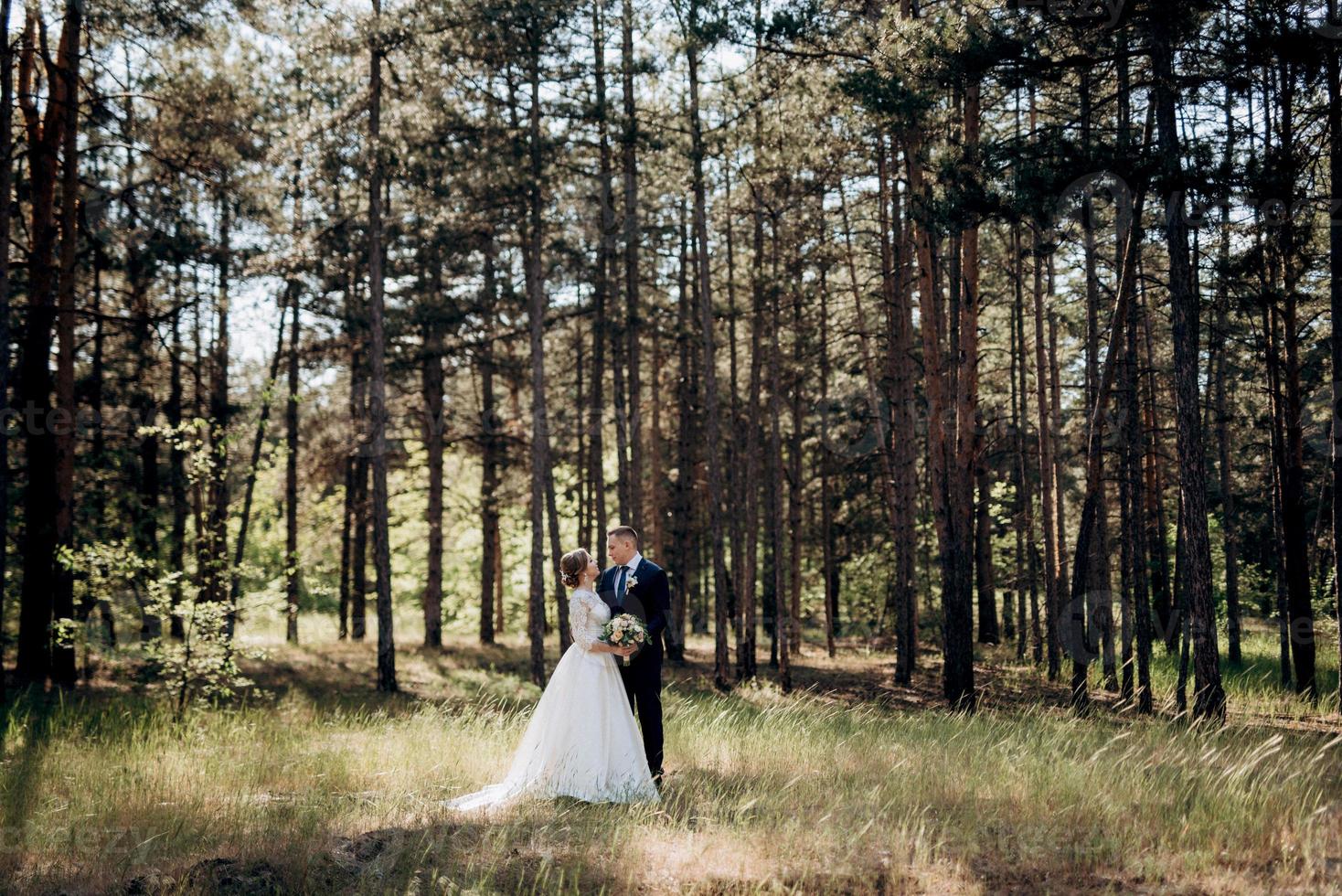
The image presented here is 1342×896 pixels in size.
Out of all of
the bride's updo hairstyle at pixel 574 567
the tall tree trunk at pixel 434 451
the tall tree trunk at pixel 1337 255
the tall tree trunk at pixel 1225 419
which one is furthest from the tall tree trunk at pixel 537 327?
the tall tree trunk at pixel 1225 419

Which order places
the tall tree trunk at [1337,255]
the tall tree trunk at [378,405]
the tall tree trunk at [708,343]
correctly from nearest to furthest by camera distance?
the tall tree trunk at [1337,255] → the tall tree trunk at [708,343] → the tall tree trunk at [378,405]

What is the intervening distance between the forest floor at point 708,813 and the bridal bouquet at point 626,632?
3.99ft

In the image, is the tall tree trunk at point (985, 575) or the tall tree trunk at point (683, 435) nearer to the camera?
the tall tree trunk at point (683, 435)

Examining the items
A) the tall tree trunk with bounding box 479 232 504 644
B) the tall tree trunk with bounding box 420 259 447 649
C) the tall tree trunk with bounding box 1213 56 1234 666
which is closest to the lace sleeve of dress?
the tall tree trunk with bounding box 1213 56 1234 666

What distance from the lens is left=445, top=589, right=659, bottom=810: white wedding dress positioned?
7.52 m

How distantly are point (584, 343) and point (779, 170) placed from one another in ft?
41.3

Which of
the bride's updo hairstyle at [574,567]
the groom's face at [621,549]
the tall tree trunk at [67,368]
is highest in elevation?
the tall tree trunk at [67,368]

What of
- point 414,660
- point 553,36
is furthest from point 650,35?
point 414,660

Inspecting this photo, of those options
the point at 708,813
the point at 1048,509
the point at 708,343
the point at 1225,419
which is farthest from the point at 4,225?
the point at 1225,419

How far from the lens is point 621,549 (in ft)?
26.6

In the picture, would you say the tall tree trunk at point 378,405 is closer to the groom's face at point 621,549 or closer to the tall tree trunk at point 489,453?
the tall tree trunk at point 489,453

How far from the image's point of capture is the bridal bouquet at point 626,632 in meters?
7.80

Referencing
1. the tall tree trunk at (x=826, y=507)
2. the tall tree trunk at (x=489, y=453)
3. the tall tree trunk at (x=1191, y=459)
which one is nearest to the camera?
the tall tree trunk at (x=1191, y=459)

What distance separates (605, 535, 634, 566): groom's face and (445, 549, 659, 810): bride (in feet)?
0.69
